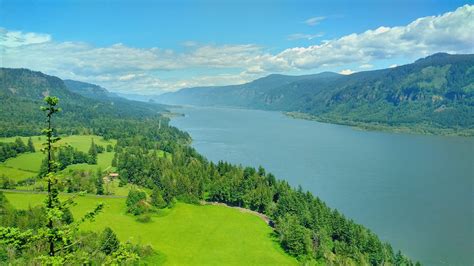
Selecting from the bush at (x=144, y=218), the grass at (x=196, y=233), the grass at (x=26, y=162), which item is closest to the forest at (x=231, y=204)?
the bush at (x=144, y=218)

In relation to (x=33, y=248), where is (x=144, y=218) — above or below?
below

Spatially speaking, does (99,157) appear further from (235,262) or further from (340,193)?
(235,262)

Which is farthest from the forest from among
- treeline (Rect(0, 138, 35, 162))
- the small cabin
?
treeline (Rect(0, 138, 35, 162))

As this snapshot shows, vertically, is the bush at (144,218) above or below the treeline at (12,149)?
below

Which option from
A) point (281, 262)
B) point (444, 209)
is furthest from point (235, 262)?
point (444, 209)

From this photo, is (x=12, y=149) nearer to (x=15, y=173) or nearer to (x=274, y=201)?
(x=15, y=173)

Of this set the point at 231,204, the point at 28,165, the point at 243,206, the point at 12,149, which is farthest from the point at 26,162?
the point at 243,206

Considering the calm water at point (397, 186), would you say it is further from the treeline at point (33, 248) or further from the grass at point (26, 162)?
the grass at point (26, 162)
